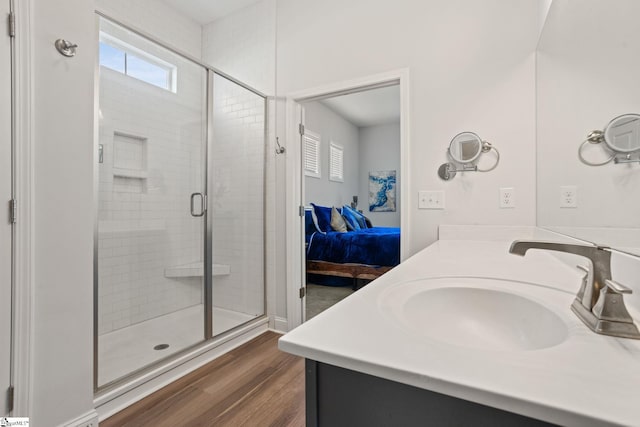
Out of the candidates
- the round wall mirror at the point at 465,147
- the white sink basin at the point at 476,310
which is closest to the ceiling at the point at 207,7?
the round wall mirror at the point at 465,147

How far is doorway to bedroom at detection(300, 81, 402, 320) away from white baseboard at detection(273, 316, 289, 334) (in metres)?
0.21

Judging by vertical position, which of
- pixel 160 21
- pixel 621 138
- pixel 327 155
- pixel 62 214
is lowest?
pixel 62 214

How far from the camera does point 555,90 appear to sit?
57.3 inches

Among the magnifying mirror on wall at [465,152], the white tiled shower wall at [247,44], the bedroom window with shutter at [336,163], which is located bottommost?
the magnifying mirror on wall at [465,152]

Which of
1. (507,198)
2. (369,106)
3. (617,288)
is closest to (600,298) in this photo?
(617,288)

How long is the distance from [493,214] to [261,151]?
190 centimetres

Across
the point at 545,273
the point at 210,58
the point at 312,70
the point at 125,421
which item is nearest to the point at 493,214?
the point at 545,273

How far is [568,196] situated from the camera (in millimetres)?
1252

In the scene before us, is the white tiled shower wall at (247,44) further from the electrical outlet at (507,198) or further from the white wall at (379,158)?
the white wall at (379,158)

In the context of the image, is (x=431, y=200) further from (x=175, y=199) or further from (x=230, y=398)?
(x=175, y=199)

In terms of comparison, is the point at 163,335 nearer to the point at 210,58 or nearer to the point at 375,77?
the point at 375,77

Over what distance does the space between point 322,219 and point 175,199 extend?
2.07m

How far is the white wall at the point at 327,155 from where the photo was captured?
4.92 meters

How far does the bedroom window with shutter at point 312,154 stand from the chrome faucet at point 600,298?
4229 mm
